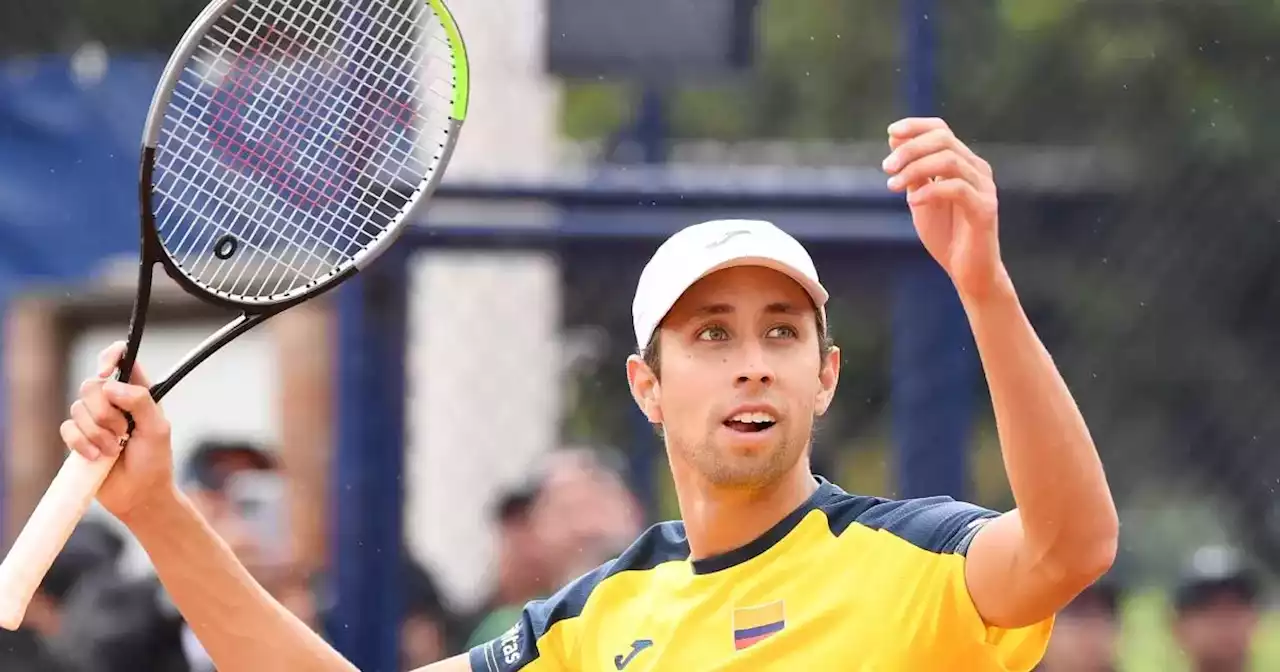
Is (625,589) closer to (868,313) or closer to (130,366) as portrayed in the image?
(130,366)

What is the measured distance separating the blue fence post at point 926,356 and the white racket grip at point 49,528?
2.84 meters

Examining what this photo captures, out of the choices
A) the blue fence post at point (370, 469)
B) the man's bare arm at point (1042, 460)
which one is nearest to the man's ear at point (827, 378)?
the man's bare arm at point (1042, 460)

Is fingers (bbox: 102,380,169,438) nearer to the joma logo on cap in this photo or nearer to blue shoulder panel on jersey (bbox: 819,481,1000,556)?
the joma logo on cap

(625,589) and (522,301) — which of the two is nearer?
(625,589)

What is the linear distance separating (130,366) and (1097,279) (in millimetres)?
4383

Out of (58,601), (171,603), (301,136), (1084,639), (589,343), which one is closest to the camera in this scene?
(301,136)

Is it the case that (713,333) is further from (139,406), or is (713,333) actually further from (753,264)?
(139,406)

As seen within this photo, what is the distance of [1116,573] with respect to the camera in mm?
6711

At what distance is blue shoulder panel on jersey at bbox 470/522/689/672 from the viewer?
342 centimetres

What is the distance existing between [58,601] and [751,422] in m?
3.65

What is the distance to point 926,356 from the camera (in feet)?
18.9

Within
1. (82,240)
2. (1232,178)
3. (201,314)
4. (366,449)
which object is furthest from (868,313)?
(201,314)

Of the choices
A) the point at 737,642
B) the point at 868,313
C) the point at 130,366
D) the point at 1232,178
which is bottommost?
the point at 737,642

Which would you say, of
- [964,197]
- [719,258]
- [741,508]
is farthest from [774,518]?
[964,197]
